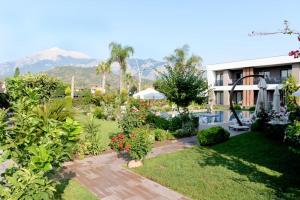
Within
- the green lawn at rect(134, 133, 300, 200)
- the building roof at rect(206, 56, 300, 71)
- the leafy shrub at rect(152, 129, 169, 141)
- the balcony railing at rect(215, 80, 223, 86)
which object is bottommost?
the green lawn at rect(134, 133, 300, 200)

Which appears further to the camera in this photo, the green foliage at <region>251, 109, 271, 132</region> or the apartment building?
the apartment building

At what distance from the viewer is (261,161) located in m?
9.02

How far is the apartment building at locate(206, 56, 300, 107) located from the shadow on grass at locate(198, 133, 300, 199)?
2302cm

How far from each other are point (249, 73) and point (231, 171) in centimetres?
3364

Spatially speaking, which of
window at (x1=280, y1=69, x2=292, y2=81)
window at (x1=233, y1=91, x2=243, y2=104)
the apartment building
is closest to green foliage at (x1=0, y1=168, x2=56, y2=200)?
the apartment building

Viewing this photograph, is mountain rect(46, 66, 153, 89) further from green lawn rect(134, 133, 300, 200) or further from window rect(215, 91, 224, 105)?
green lawn rect(134, 133, 300, 200)

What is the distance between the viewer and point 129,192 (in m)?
6.78

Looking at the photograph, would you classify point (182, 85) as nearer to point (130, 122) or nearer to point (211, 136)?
point (211, 136)

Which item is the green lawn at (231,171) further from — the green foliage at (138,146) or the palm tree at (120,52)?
the palm tree at (120,52)

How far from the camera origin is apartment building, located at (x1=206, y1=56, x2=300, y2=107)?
3509cm

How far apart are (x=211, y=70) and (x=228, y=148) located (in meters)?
35.6

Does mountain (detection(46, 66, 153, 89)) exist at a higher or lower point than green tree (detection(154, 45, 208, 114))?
higher

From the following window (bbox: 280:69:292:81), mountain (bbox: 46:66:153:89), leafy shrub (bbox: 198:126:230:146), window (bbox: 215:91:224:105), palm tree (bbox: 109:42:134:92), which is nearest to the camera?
leafy shrub (bbox: 198:126:230:146)

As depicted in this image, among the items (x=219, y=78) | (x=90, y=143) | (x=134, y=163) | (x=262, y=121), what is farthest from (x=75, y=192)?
(x=219, y=78)
